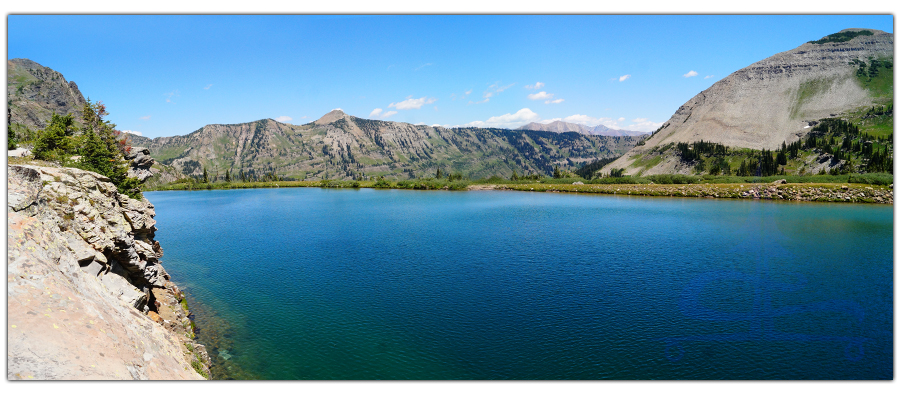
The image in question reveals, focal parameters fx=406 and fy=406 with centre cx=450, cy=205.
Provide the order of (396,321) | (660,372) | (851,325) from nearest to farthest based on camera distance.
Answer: (660,372) → (851,325) → (396,321)

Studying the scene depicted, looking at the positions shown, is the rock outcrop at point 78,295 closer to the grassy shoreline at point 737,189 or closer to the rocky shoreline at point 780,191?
the rocky shoreline at point 780,191

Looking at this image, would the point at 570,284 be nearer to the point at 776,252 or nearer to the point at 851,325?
the point at 851,325

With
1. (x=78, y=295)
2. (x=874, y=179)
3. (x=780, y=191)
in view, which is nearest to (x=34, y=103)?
(x=78, y=295)

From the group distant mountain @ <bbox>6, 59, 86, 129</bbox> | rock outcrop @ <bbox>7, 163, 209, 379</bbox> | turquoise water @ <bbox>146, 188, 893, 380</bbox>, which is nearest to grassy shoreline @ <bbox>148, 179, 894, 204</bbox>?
turquoise water @ <bbox>146, 188, 893, 380</bbox>

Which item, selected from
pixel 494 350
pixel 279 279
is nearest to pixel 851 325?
pixel 494 350

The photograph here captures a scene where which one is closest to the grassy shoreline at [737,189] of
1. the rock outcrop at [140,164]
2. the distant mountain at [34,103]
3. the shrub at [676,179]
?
the shrub at [676,179]

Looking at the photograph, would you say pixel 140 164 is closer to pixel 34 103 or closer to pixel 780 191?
pixel 780 191
